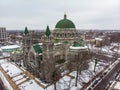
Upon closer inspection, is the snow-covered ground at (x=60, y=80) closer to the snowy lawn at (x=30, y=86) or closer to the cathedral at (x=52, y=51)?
the snowy lawn at (x=30, y=86)

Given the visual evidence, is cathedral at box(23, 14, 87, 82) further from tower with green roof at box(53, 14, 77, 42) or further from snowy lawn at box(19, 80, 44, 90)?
snowy lawn at box(19, 80, 44, 90)

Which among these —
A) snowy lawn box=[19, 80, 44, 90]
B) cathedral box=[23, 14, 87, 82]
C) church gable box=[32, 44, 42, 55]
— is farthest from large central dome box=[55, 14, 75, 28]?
snowy lawn box=[19, 80, 44, 90]

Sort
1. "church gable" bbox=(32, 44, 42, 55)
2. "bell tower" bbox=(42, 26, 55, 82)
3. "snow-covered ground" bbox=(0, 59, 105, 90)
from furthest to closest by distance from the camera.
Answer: "church gable" bbox=(32, 44, 42, 55) → "bell tower" bbox=(42, 26, 55, 82) → "snow-covered ground" bbox=(0, 59, 105, 90)

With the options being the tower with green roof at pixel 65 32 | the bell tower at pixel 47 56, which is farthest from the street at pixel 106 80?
the tower with green roof at pixel 65 32

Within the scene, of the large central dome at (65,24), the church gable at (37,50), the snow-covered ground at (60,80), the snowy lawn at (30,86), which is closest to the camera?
the snowy lawn at (30,86)

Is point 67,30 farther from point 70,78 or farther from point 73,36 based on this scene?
point 70,78

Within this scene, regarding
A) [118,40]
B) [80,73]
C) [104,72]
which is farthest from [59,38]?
[118,40]

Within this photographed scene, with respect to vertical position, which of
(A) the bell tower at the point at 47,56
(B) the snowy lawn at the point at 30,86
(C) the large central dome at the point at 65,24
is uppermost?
(C) the large central dome at the point at 65,24

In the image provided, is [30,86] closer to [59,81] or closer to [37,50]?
[59,81]
